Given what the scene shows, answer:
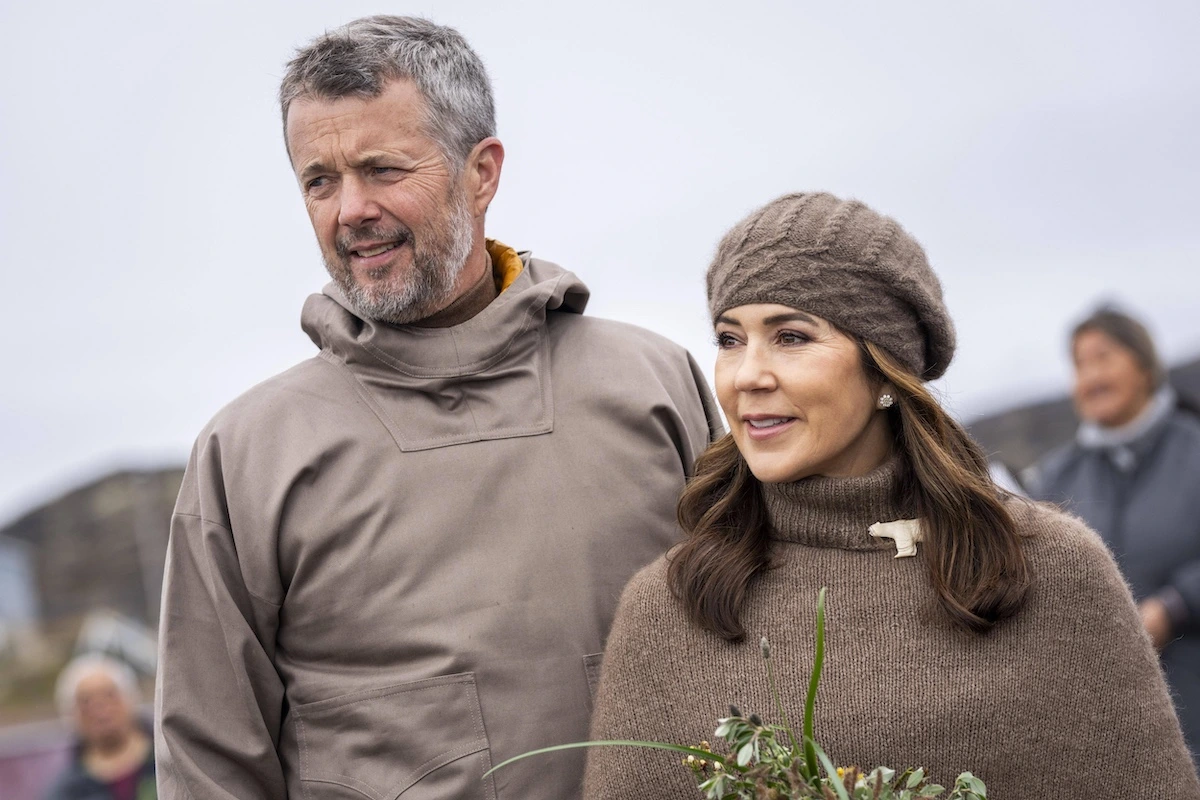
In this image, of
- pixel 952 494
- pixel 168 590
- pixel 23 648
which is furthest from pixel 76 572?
pixel 952 494

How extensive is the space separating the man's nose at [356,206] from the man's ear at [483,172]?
26 centimetres

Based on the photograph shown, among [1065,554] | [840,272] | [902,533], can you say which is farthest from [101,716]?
[1065,554]

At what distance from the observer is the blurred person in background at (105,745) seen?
20.6 ft

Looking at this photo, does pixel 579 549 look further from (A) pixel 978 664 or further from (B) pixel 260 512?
(A) pixel 978 664

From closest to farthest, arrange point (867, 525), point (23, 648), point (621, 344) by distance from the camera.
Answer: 1. point (867, 525)
2. point (621, 344)
3. point (23, 648)

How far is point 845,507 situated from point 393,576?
2.86 feet

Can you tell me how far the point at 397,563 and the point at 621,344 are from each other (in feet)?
2.37

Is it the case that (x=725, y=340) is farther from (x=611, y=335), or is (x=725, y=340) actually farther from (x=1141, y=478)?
(x=1141, y=478)

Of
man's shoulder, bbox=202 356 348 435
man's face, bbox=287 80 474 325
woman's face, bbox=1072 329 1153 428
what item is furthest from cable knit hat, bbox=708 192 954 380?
woman's face, bbox=1072 329 1153 428

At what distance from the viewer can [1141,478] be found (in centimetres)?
489

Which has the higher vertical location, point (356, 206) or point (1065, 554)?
point (356, 206)

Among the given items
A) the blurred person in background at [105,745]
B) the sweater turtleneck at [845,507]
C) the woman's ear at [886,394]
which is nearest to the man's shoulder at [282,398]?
the sweater turtleneck at [845,507]

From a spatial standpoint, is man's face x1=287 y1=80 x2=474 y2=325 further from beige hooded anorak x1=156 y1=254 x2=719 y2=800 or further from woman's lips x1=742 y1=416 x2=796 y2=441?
woman's lips x1=742 y1=416 x2=796 y2=441

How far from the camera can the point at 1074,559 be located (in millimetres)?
2664
